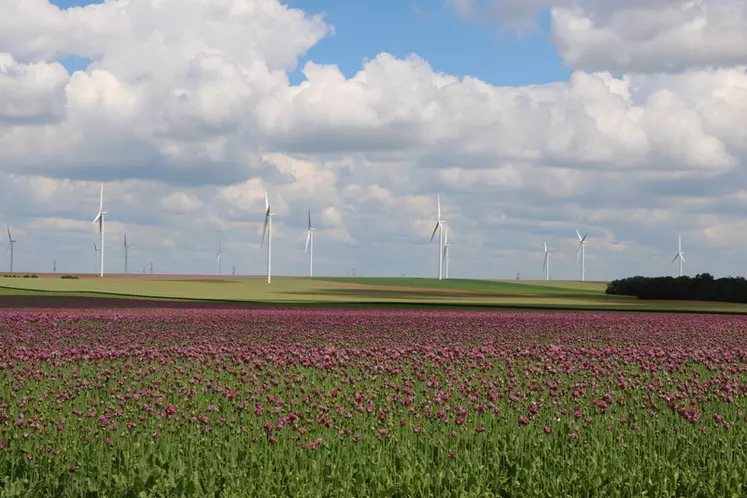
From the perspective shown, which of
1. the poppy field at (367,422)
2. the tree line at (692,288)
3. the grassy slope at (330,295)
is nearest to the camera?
the poppy field at (367,422)

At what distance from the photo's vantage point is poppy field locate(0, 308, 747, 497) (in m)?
10.2

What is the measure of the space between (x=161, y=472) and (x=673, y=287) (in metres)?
87.6

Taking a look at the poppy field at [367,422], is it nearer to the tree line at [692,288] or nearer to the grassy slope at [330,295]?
the grassy slope at [330,295]

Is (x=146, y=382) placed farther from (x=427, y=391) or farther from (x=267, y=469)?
(x=267, y=469)

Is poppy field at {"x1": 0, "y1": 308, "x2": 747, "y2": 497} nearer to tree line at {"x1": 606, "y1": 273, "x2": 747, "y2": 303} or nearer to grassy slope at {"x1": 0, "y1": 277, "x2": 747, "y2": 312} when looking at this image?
grassy slope at {"x1": 0, "y1": 277, "x2": 747, "y2": 312}

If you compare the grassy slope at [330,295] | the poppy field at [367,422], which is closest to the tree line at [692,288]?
the grassy slope at [330,295]

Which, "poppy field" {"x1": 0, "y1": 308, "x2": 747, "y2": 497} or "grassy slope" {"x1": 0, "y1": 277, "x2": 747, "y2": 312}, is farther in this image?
"grassy slope" {"x1": 0, "y1": 277, "x2": 747, "y2": 312}

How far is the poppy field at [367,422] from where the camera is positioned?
10.2 meters

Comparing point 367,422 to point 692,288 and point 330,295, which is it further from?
point 692,288

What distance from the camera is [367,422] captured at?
44.3 feet

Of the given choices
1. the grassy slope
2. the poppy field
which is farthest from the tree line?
the poppy field

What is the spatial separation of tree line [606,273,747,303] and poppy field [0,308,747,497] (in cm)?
6355

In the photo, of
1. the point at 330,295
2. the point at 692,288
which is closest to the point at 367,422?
the point at 330,295

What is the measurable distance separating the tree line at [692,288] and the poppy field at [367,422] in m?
63.6
